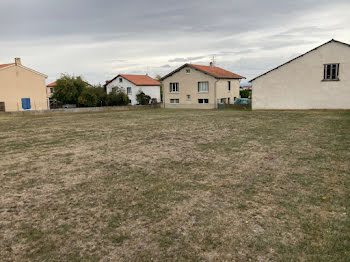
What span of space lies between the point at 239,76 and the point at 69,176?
4363cm

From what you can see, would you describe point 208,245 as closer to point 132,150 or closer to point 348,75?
point 132,150

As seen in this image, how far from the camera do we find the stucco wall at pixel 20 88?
39.2 metres

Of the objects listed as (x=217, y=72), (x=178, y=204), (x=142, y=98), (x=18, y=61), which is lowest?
(x=178, y=204)

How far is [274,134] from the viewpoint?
14945mm

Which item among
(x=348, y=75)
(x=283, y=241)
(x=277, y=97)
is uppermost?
(x=348, y=75)

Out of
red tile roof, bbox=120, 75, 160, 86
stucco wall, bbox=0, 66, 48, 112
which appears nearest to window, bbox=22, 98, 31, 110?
stucco wall, bbox=0, 66, 48, 112

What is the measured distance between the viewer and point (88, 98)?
41.9 metres

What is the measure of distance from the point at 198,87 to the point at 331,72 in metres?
19.1

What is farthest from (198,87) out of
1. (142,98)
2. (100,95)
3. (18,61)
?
(18,61)

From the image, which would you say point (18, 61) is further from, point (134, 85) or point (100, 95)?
point (134, 85)

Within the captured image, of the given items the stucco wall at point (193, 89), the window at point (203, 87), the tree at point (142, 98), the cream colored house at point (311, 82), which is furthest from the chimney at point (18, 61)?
the cream colored house at point (311, 82)

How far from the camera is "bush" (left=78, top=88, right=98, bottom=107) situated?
136ft

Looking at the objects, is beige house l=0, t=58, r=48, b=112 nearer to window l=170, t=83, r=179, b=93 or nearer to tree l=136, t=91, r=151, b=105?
tree l=136, t=91, r=151, b=105

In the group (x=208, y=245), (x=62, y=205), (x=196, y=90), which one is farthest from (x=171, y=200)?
(x=196, y=90)
